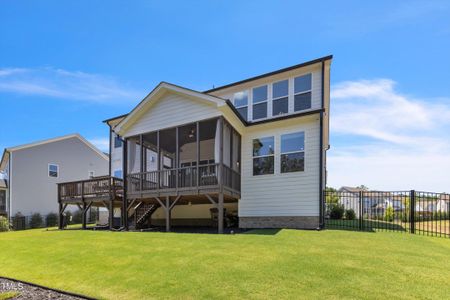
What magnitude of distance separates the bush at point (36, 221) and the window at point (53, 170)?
3.58 meters

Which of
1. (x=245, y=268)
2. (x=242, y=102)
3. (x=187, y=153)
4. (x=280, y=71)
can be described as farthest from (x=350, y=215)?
(x=245, y=268)

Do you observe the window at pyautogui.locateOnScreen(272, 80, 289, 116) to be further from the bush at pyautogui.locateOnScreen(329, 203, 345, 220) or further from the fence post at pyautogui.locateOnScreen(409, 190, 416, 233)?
the bush at pyautogui.locateOnScreen(329, 203, 345, 220)

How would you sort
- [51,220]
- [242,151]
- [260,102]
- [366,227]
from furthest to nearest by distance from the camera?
[51,220], [260,102], [242,151], [366,227]

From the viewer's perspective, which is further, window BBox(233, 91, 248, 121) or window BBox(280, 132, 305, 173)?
window BBox(233, 91, 248, 121)

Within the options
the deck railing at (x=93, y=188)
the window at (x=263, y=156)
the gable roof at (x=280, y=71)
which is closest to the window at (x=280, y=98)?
the gable roof at (x=280, y=71)

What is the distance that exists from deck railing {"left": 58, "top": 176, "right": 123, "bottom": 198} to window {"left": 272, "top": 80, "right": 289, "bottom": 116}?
8703 millimetres

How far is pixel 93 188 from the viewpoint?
49.4 ft

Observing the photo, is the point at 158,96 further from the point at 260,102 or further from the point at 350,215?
the point at 350,215

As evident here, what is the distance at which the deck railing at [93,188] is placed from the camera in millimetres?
14266

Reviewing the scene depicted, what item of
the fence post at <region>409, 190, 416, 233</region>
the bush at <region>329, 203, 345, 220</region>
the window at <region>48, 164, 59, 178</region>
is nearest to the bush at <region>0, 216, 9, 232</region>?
the window at <region>48, 164, 59, 178</region>

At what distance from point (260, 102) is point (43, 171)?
2120cm

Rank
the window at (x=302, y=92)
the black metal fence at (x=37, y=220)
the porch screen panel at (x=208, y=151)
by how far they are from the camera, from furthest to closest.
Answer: the black metal fence at (x=37, y=220) → the window at (x=302, y=92) → the porch screen panel at (x=208, y=151)

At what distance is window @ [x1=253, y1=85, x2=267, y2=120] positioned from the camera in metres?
13.8

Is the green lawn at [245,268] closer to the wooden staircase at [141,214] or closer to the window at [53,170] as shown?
the wooden staircase at [141,214]
